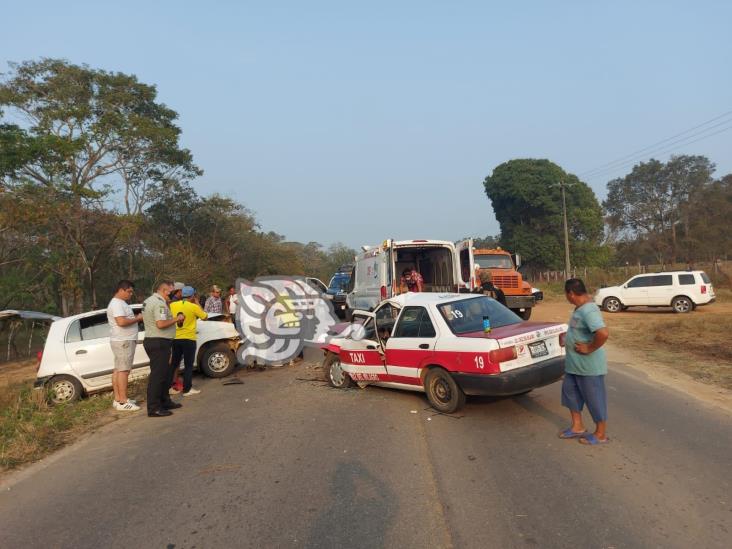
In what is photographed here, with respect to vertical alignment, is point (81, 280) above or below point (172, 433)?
above

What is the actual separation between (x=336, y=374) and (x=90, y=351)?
413cm

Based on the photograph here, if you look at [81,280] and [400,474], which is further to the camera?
[81,280]

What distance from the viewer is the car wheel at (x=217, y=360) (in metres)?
10.4

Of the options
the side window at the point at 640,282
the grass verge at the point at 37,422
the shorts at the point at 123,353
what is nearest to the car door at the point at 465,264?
the shorts at the point at 123,353

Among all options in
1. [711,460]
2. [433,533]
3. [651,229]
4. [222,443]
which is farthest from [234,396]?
[651,229]

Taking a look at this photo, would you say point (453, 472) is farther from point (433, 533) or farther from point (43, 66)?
point (43, 66)

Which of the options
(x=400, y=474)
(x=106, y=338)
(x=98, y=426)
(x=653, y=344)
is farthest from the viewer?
(x=653, y=344)

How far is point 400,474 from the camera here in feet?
15.7

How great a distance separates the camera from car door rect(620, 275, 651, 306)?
2123cm

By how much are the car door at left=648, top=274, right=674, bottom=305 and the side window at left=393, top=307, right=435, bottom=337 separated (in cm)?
1714

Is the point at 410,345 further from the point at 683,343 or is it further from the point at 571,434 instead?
the point at 683,343

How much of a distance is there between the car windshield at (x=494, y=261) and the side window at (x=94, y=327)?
13.3m

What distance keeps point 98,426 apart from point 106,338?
2.19m

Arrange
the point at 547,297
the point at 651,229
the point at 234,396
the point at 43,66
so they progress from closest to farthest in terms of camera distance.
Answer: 1. the point at 234,396
2. the point at 43,66
3. the point at 547,297
4. the point at 651,229
